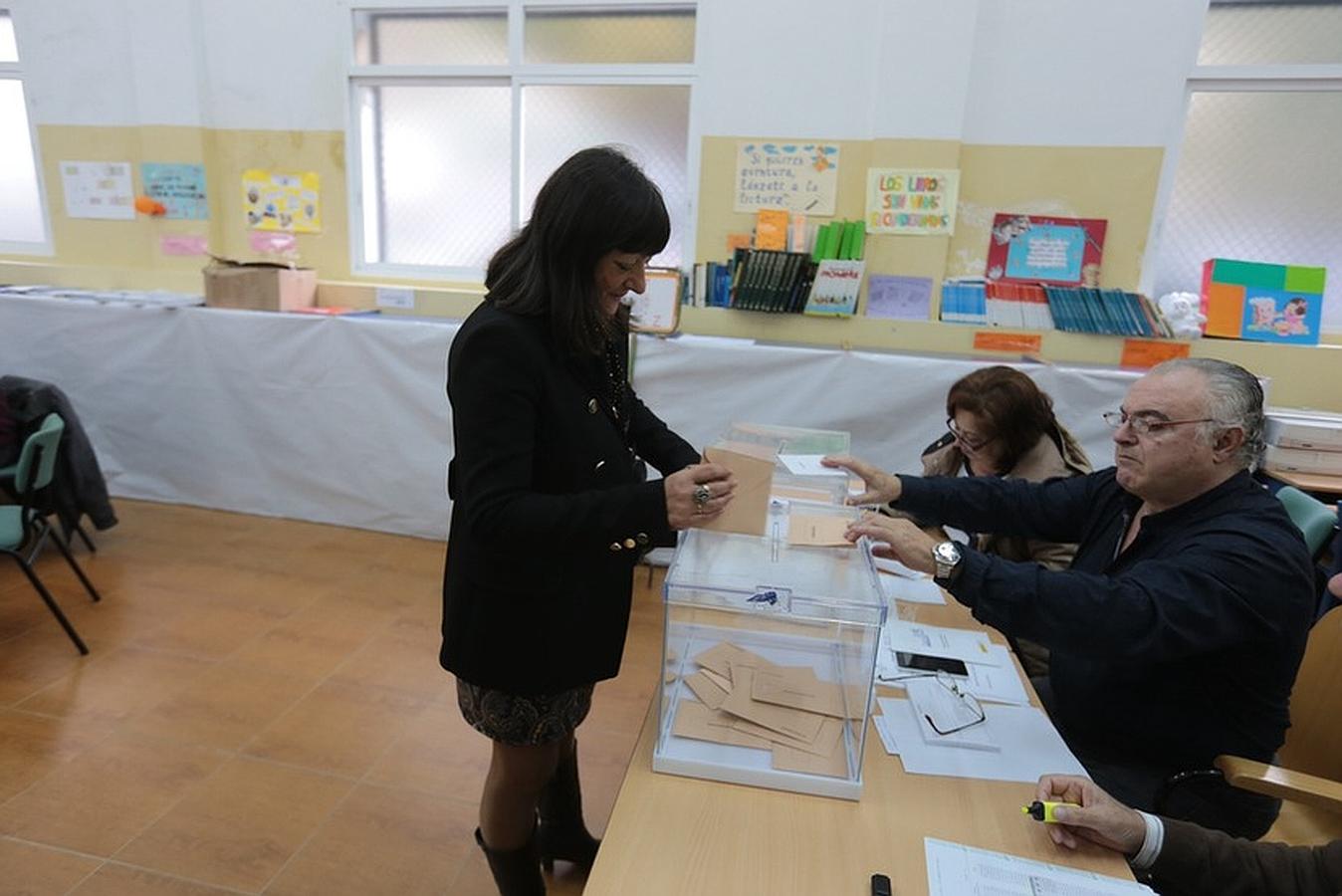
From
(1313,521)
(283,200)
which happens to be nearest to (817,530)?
(1313,521)

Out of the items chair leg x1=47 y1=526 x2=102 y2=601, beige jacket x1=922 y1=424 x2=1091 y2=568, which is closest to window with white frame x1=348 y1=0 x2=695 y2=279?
chair leg x1=47 y1=526 x2=102 y2=601

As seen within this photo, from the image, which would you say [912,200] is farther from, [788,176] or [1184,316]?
[1184,316]

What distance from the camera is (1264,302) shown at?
9.92 ft

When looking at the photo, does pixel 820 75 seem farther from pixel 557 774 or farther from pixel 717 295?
pixel 557 774

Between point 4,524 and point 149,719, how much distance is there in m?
0.83

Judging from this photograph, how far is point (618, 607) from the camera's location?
131 centimetres

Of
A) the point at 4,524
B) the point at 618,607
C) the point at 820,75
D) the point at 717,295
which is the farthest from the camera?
the point at 717,295

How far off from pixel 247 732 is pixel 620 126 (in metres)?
2.87

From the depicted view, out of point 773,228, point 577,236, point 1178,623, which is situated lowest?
point 1178,623

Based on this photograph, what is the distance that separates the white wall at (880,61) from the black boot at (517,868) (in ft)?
9.42

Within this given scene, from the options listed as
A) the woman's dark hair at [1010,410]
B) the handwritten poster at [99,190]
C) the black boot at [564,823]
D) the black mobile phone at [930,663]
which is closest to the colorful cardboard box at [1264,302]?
the woman's dark hair at [1010,410]

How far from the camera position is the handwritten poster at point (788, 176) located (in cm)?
325

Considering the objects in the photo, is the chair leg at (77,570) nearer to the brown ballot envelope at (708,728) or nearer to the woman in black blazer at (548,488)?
the woman in black blazer at (548,488)

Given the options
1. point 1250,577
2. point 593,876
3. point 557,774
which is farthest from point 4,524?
point 1250,577
